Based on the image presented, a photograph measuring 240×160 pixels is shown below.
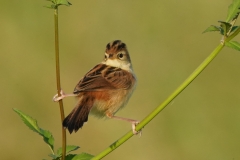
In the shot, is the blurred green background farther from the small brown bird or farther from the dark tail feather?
the dark tail feather

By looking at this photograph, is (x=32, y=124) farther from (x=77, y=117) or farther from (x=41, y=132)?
(x=77, y=117)

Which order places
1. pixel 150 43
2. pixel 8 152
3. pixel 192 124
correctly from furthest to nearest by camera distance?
pixel 150 43, pixel 192 124, pixel 8 152

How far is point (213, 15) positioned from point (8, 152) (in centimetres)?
581

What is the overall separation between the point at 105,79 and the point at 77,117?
0.96 m

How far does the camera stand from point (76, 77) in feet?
32.8

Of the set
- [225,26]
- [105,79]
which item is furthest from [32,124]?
[105,79]

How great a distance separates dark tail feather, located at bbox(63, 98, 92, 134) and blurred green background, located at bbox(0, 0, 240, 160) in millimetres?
4986

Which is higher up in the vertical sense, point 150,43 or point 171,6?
point 171,6

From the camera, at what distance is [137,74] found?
10359 mm

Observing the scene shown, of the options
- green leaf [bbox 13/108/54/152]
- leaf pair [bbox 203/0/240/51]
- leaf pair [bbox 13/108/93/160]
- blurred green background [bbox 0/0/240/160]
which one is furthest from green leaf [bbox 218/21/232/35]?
blurred green background [bbox 0/0/240/160]

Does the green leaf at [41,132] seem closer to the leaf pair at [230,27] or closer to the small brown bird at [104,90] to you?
the small brown bird at [104,90]

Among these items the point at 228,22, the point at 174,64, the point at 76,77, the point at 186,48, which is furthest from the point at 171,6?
the point at 228,22

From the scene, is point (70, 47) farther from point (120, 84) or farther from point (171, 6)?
point (120, 84)

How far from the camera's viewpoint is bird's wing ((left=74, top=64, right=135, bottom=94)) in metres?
4.00
